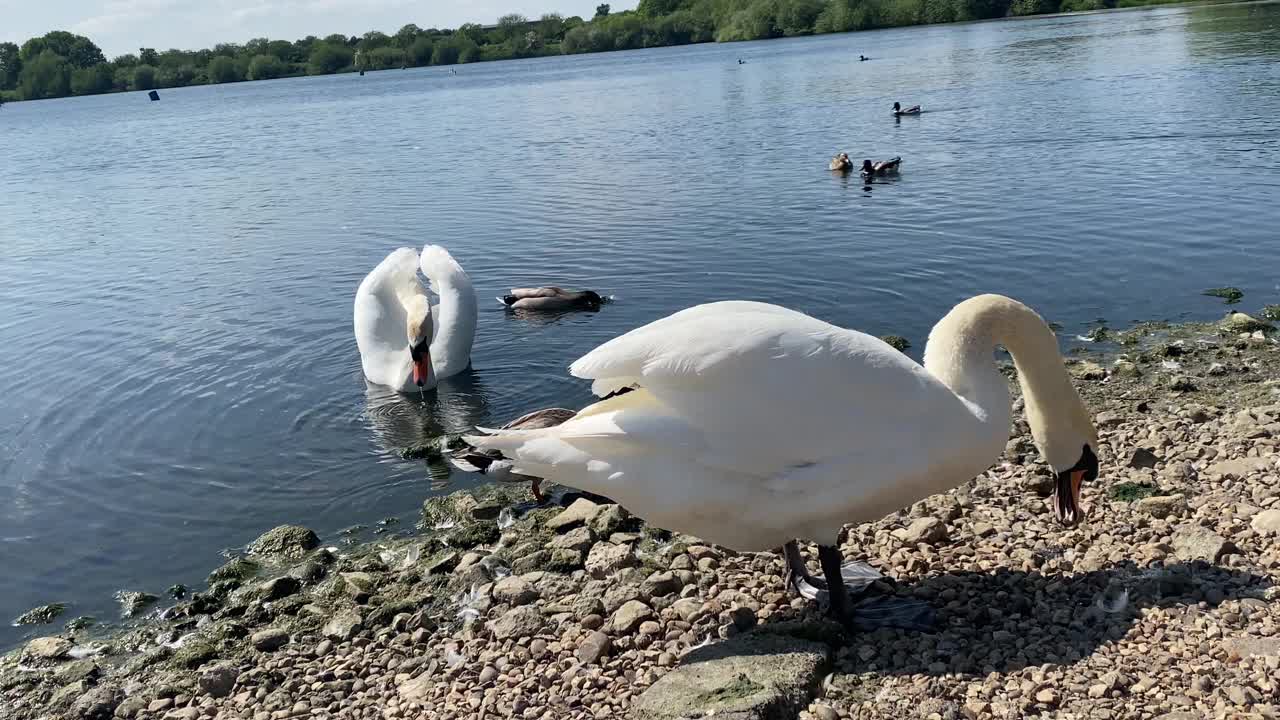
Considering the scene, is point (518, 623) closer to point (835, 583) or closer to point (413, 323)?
point (835, 583)

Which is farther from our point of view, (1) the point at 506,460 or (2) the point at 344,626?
(1) the point at 506,460

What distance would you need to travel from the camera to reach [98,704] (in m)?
5.48

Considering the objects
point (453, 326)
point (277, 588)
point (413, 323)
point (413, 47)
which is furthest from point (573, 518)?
point (413, 47)

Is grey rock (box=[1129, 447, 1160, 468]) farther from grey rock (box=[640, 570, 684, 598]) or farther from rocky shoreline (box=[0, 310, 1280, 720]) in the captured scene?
grey rock (box=[640, 570, 684, 598])

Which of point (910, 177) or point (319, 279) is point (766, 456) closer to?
point (319, 279)

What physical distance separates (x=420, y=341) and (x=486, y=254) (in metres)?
5.73

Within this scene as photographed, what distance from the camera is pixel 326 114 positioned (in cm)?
5097

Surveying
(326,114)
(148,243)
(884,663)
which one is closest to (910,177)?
(148,243)

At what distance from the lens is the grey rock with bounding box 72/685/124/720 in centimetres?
545

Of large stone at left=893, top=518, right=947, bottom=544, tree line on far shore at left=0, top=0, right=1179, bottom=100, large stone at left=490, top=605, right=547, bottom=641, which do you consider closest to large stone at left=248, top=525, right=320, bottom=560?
large stone at left=490, top=605, right=547, bottom=641

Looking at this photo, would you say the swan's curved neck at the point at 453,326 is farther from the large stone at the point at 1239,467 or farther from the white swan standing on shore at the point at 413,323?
the large stone at the point at 1239,467

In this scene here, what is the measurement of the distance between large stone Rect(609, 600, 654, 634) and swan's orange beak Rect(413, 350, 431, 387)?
576 cm

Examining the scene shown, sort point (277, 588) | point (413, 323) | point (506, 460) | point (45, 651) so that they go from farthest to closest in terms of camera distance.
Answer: point (413, 323), point (506, 460), point (277, 588), point (45, 651)

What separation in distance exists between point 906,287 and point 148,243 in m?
13.0
